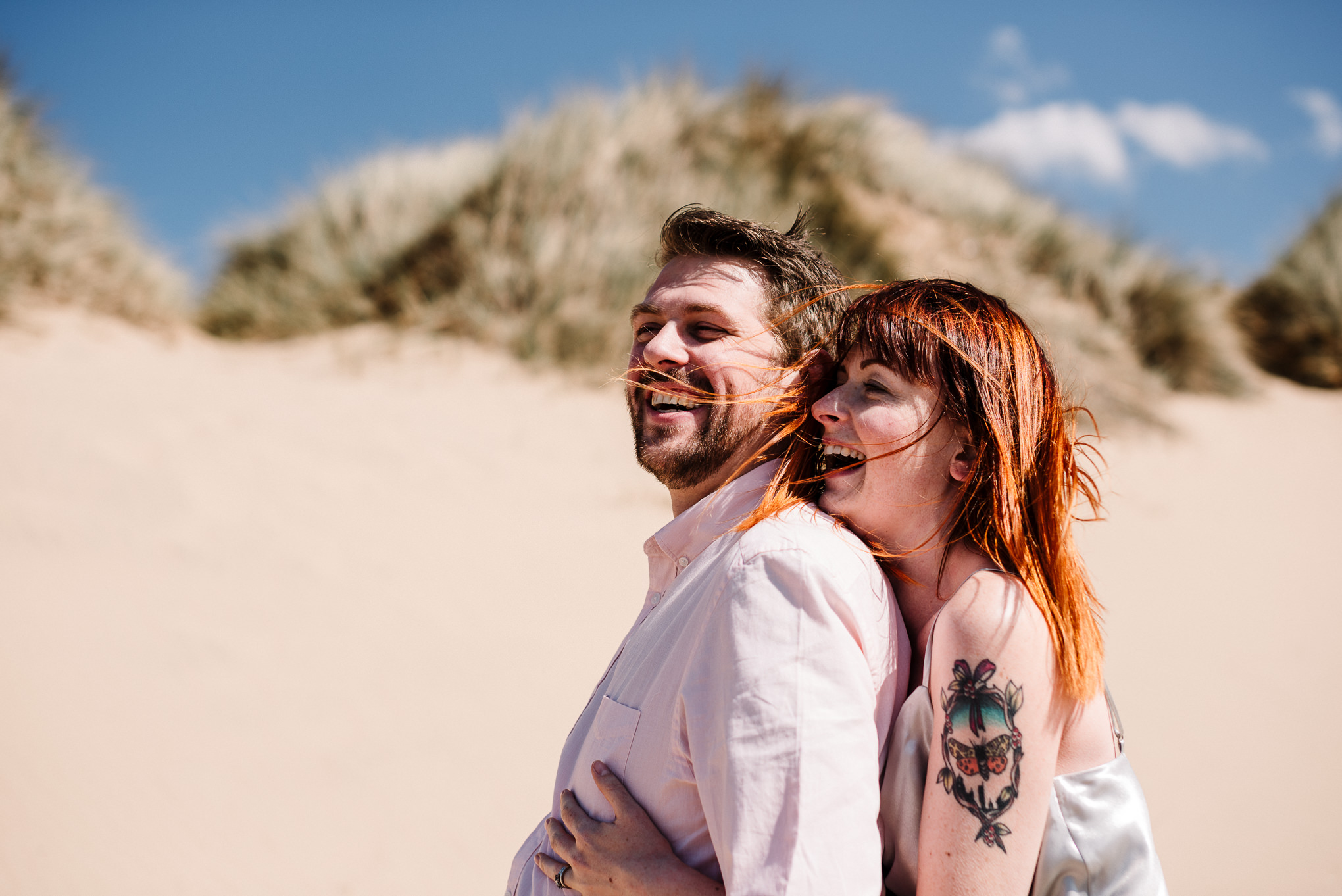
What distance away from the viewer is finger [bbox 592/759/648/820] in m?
1.33

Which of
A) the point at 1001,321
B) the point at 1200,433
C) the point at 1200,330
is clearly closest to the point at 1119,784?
the point at 1001,321

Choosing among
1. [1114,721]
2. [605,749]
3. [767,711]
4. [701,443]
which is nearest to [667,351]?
[701,443]

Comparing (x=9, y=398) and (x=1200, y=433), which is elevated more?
(x=1200, y=433)

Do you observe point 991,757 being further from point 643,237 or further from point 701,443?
point 643,237

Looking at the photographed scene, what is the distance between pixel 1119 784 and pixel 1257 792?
3483 mm

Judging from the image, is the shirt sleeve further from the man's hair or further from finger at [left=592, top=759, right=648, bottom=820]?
the man's hair

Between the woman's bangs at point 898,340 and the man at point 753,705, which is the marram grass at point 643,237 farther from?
the man at point 753,705

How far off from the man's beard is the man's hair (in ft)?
0.77

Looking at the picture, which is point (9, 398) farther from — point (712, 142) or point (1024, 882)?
point (712, 142)

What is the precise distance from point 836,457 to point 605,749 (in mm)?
785

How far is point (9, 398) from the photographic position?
18.0 ft

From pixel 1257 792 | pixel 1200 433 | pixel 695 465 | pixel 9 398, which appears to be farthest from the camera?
pixel 1200 433

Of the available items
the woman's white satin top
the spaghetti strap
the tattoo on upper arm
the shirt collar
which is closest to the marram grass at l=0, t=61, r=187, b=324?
the shirt collar

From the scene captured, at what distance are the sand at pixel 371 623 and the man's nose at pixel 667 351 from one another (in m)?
2.43
